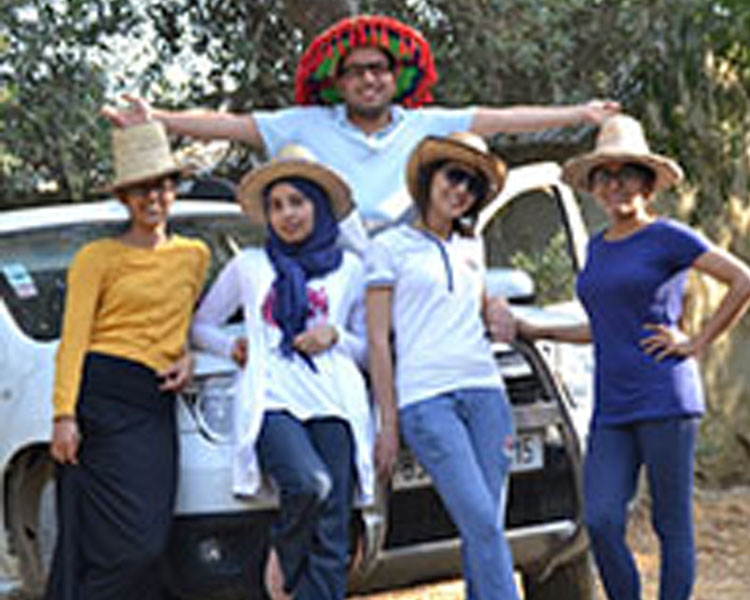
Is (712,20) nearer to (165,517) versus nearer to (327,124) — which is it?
(327,124)

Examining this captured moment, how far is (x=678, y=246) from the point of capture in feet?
16.6

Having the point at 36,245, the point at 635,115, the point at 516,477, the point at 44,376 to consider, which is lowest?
the point at 516,477

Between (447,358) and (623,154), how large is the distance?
2.93ft

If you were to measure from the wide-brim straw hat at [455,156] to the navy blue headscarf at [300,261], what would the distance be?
32 cm

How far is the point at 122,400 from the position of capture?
4.86 meters

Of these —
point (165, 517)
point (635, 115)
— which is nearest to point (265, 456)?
point (165, 517)

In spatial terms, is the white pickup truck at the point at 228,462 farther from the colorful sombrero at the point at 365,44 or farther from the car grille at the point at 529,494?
the colorful sombrero at the point at 365,44

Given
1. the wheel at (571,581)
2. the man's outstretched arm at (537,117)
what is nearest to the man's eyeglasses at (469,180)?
the man's outstretched arm at (537,117)

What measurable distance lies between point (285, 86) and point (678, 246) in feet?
18.3

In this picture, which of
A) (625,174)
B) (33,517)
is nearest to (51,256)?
(33,517)

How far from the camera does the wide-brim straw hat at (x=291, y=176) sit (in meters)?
4.95

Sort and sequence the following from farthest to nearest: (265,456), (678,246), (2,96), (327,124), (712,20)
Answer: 1. (712,20)
2. (2,96)
3. (327,124)
4. (678,246)
5. (265,456)

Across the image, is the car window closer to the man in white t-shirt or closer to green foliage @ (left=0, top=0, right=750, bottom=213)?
the man in white t-shirt

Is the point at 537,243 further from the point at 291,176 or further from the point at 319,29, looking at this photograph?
the point at 291,176
